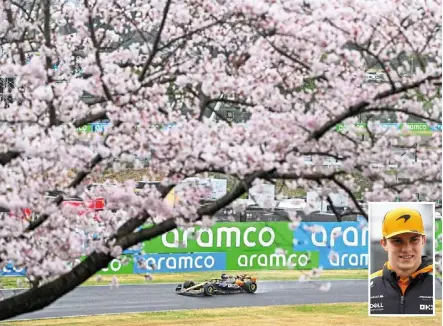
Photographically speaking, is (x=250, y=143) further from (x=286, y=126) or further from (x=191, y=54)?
(x=191, y=54)

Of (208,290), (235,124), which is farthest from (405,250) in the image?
(208,290)

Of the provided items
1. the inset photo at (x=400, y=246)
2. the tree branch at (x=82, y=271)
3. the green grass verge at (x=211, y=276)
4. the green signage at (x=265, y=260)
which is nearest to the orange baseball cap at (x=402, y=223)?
the inset photo at (x=400, y=246)

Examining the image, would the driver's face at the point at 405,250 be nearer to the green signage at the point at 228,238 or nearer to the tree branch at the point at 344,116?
the tree branch at the point at 344,116

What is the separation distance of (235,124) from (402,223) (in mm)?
3293

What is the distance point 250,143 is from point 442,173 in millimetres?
1379

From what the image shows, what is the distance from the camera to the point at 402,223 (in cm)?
808

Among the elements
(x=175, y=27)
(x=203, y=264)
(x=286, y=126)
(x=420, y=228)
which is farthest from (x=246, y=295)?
(x=286, y=126)

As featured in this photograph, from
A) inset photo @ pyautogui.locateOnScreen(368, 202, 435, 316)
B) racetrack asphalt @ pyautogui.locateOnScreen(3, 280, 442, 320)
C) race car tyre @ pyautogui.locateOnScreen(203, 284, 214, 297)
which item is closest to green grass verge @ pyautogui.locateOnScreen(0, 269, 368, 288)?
racetrack asphalt @ pyautogui.locateOnScreen(3, 280, 442, 320)

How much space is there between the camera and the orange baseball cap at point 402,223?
798 cm

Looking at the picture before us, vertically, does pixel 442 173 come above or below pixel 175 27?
below

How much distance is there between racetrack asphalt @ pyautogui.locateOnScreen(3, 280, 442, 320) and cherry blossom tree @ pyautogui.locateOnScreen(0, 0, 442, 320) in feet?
40.9

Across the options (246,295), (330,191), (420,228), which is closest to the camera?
(330,191)

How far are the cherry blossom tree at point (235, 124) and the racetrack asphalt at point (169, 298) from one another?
12.5 metres

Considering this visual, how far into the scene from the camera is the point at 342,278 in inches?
912
